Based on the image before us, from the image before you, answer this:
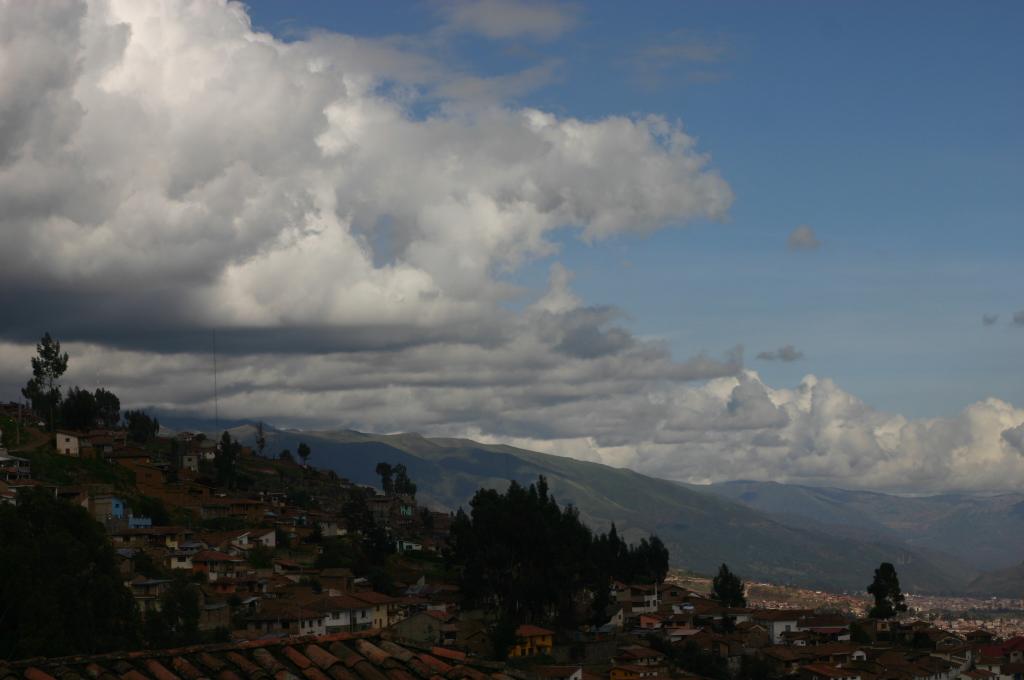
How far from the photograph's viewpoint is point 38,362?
13500cm

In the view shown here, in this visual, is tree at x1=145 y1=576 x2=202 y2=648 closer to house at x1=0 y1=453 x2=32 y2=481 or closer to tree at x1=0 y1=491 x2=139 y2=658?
tree at x1=0 y1=491 x2=139 y2=658

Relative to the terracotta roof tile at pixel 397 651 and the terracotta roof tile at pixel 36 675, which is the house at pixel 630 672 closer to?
the terracotta roof tile at pixel 397 651

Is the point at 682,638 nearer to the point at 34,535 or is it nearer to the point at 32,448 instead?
the point at 34,535

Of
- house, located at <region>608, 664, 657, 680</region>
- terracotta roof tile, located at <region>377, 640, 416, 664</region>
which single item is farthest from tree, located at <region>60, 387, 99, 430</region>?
terracotta roof tile, located at <region>377, 640, 416, 664</region>

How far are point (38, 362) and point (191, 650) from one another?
127 metres

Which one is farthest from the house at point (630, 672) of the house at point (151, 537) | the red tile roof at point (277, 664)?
the red tile roof at point (277, 664)

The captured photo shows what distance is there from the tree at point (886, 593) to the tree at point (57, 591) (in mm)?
72902

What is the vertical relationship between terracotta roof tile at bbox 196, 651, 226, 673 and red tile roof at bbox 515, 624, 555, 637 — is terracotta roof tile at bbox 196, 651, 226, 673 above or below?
above

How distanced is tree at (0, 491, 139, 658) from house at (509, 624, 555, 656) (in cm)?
2997

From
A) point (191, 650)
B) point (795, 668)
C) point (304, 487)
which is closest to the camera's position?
point (191, 650)

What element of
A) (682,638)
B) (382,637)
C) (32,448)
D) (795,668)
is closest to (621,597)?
(682,638)

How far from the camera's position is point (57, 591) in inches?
2042

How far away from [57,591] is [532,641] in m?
37.8

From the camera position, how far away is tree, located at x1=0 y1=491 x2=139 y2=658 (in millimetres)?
50062
